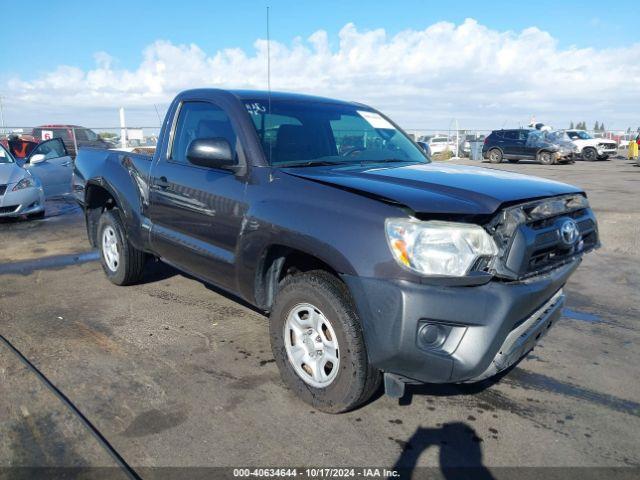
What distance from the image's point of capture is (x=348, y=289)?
9.13ft

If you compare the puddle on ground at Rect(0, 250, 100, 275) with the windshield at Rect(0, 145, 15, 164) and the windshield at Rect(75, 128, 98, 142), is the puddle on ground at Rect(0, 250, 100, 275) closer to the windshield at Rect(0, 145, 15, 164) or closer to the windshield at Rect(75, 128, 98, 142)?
the windshield at Rect(0, 145, 15, 164)

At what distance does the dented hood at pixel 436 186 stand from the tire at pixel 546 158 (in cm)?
2360

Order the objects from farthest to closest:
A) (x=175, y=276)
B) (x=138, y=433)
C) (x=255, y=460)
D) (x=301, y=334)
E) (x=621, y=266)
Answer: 1. (x=621, y=266)
2. (x=175, y=276)
3. (x=301, y=334)
4. (x=138, y=433)
5. (x=255, y=460)

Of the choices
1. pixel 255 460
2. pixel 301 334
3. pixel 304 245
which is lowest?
pixel 255 460

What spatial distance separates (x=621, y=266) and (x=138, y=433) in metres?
5.93

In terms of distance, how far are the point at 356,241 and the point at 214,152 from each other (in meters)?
1.24

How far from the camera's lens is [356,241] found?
2656 mm

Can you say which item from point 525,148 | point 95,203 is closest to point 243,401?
point 95,203

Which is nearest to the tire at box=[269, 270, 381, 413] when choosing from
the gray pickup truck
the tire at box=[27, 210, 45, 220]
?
the gray pickup truck

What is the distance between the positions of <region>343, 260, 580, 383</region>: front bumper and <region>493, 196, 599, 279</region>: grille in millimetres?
107

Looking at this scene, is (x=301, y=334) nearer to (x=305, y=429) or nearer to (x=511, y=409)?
(x=305, y=429)

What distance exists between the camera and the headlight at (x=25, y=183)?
9.05 meters

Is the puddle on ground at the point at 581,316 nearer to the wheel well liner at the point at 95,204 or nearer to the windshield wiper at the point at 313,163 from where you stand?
the windshield wiper at the point at 313,163

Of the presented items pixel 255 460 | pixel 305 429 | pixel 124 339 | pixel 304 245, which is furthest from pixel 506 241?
pixel 124 339
